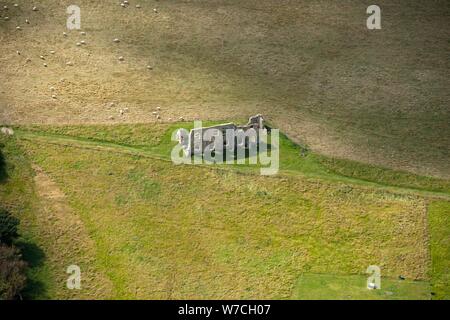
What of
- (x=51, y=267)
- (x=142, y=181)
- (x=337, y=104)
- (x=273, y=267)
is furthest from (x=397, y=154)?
(x=51, y=267)

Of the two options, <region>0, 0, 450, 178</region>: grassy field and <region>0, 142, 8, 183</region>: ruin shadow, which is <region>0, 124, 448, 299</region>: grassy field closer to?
<region>0, 142, 8, 183</region>: ruin shadow

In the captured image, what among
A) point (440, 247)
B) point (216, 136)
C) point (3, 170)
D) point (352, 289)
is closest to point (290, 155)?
point (216, 136)

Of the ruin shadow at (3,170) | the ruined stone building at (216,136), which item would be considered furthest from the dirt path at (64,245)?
the ruined stone building at (216,136)

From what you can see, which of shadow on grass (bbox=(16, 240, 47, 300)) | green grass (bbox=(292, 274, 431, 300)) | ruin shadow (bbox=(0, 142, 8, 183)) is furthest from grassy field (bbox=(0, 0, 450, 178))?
shadow on grass (bbox=(16, 240, 47, 300))

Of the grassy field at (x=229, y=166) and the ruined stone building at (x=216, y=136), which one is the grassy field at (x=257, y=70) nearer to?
the grassy field at (x=229, y=166)
